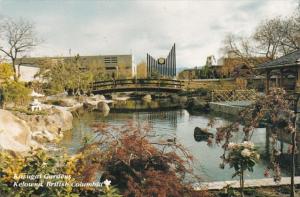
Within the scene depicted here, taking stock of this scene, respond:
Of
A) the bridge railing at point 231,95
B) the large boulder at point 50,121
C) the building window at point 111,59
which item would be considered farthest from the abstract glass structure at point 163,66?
the large boulder at point 50,121

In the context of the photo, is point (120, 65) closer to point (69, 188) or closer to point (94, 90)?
point (94, 90)

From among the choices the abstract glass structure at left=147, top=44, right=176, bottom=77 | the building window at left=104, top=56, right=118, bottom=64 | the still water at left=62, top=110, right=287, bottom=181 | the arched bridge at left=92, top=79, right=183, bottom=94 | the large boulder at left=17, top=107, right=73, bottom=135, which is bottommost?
the still water at left=62, top=110, right=287, bottom=181

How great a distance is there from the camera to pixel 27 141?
31.4 feet

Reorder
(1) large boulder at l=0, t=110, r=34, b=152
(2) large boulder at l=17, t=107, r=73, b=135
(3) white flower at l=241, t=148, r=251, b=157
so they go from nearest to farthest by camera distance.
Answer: (3) white flower at l=241, t=148, r=251, b=157 → (1) large boulder at l=0, t=110, r=34, b=152 → (2) large boulder at l=17, t=107, r=73, b=135

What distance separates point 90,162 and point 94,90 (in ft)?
101

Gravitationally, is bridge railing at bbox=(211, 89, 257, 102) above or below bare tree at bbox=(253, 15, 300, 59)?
below

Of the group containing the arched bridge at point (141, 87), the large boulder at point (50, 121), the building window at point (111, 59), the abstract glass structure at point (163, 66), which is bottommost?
the large boulder at point (50, 121)

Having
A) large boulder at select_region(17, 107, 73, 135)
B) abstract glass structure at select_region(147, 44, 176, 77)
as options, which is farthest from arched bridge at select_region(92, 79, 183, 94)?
large boulder at select_region(17, 107, 73, 135)

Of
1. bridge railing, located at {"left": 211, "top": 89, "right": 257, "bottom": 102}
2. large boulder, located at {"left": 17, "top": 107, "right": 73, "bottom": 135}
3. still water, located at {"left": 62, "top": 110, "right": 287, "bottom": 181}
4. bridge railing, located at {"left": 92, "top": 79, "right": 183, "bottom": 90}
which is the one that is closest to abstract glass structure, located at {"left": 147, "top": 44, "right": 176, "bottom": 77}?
bridge railing, located at {"left": 92, "top": 79, "right": 183, "bottom": 90}

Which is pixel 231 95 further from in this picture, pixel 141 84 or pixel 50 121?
pixel 50 121

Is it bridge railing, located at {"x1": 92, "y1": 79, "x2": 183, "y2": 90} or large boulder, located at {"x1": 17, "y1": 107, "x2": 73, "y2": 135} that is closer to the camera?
large boulder, located at {"x1": 17, "y1": 107, "x2": 73, "y2": 135}

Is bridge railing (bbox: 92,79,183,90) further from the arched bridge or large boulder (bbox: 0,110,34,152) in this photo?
large boulder (bbox: 0,110,34,152)

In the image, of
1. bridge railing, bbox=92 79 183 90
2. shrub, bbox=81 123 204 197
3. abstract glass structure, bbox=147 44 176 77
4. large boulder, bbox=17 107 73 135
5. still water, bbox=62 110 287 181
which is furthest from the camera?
abstract glass structure, bbox=147 44 176 77

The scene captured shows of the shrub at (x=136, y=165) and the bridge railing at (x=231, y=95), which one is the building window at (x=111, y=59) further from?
the shrub at (x=136, y=165)
